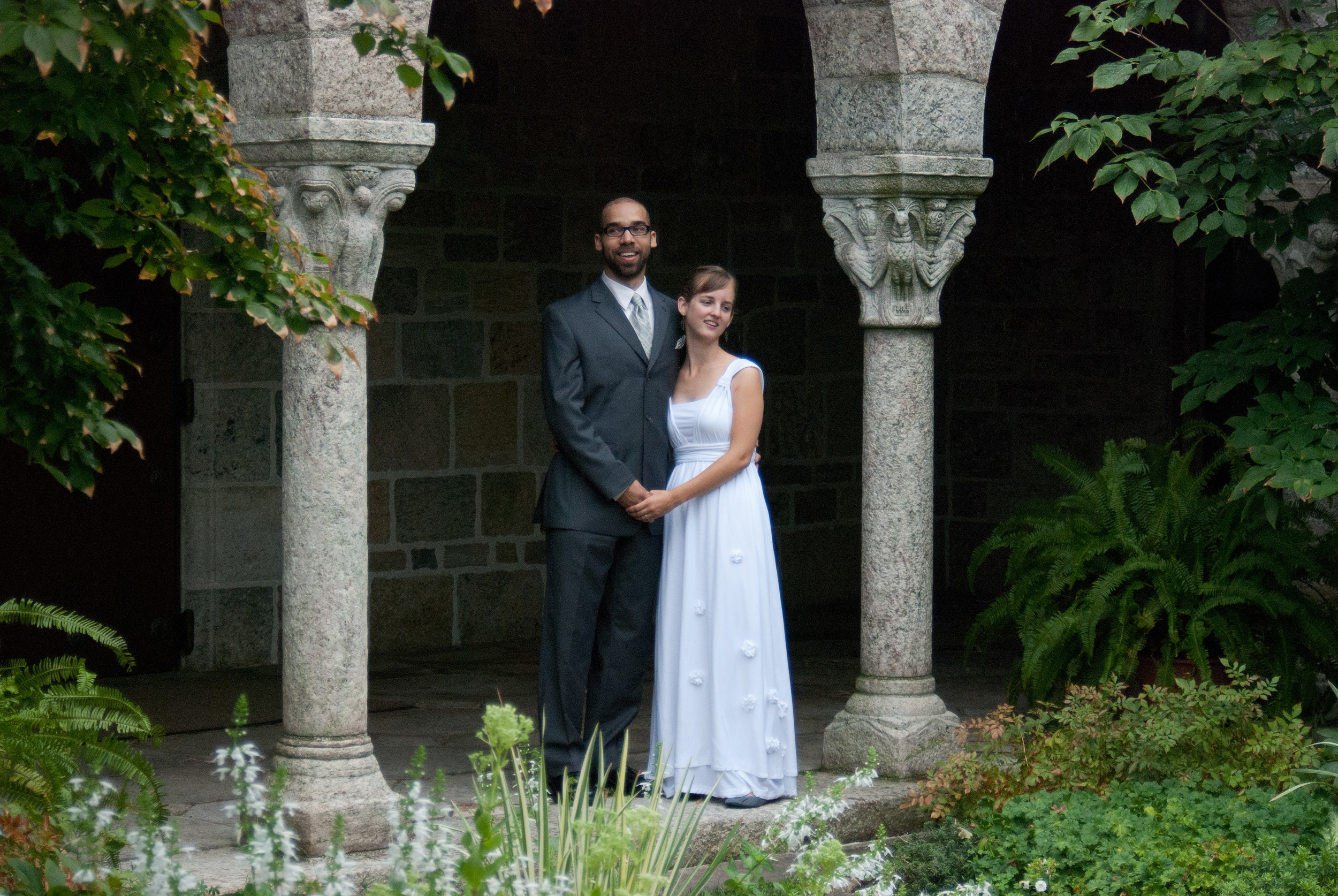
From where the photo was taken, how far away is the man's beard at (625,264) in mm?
5012

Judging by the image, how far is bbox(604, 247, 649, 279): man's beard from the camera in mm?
5012

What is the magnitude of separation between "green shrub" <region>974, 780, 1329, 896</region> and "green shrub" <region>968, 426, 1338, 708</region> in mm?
724

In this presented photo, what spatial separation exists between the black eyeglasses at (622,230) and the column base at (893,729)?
171cm

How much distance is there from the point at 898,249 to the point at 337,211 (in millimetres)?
1833

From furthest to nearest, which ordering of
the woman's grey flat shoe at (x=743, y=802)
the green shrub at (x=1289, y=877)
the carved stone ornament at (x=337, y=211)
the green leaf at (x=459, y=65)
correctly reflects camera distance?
the woman's grey flat shoe at (x=743, y=802) < the carved stone ornament at (x=337, y=211) < the green shrub at (x=1289, y=877) < the green leaf at (x=459, y=65)

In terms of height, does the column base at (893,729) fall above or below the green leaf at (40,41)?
below

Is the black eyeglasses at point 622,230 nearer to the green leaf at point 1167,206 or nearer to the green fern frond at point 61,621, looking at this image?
the green leaf at point 1167,206

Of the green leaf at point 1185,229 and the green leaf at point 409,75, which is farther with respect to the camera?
the green leaf at point 1185,229

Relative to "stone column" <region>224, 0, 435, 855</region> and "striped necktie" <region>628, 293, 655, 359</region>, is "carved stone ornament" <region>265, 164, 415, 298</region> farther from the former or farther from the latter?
"striped necktie" <region>628, 293, 655, 359</region>

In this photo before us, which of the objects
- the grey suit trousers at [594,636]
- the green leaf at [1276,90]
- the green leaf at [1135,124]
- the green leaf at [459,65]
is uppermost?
the green leaf at [1276,90]

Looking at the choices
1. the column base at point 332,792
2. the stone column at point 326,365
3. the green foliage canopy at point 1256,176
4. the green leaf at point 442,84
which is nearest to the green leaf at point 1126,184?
the green foliage canopy at point 1256,176

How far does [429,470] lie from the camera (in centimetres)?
786

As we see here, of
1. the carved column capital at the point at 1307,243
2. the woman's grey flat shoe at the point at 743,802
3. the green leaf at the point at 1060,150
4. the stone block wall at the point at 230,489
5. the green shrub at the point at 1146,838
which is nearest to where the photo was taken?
the green shrub at the point at 1146,838

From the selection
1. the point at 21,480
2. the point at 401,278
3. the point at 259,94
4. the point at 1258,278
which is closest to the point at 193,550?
the point at 21,480
